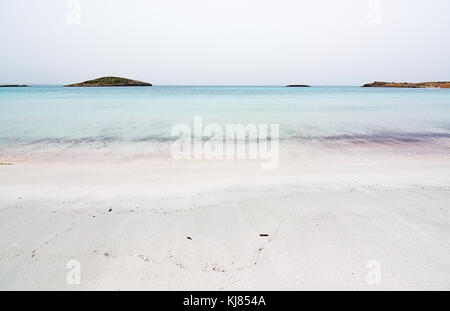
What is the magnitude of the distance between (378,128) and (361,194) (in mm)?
12249

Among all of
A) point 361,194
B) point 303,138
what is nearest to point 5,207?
point 361,194

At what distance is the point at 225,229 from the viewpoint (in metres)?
4.07

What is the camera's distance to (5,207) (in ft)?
16.0

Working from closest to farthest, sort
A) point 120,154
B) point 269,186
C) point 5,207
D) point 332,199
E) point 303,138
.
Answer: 1. point 5,207
2. point 332,199
3. point 269,186
4. point 120,154
5. point 303,138

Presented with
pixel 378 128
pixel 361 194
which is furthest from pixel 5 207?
pixel 378 128

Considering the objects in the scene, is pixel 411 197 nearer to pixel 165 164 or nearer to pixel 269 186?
pixel 269 186

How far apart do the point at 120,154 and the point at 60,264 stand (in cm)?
679

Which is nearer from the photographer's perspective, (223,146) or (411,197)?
(411,197)

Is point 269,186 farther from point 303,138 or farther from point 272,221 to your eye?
point 303,138

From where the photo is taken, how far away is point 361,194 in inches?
215

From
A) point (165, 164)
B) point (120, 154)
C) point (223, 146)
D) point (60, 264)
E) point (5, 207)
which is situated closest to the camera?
point (60, 264)

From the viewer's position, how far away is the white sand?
3039 mm

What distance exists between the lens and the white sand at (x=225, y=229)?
3.04 metres

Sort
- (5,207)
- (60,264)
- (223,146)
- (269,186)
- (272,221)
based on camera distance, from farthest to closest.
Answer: (223,146)
(269,186)
(5,207)
(272,221)
(60,264)
